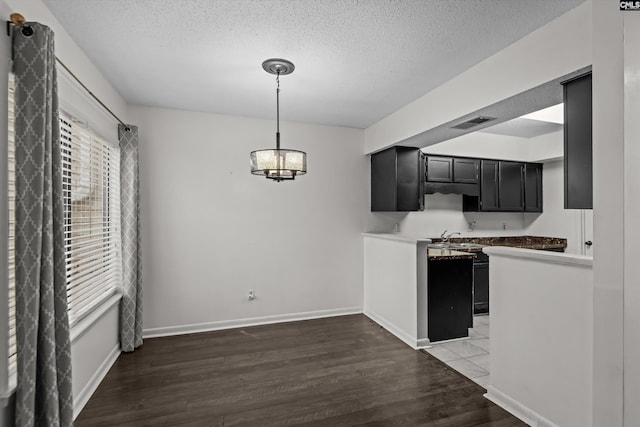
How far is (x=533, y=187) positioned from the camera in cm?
524

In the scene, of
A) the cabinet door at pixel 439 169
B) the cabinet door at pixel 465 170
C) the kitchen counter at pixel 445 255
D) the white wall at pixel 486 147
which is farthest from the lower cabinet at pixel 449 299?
the white wall at pixel 486 147

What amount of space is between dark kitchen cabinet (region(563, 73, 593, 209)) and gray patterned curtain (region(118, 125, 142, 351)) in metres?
3.73

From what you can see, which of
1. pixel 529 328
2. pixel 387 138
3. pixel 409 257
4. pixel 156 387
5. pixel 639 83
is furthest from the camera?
pixel 387 138

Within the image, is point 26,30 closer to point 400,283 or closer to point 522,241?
point 400,283

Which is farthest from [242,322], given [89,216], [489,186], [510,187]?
[510,187]

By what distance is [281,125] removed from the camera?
419cm

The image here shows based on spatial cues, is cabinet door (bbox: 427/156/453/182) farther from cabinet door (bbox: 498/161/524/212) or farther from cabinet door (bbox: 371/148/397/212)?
cabinet door (bbox: 498/161/524/212)

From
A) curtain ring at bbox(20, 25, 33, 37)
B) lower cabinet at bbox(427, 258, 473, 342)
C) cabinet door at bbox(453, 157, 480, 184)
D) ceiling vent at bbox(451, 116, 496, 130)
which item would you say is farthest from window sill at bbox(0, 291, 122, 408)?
cabinet door at bbox(453, 157, 480, 184)

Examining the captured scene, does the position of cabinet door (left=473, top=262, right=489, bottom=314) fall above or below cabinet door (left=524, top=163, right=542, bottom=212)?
below

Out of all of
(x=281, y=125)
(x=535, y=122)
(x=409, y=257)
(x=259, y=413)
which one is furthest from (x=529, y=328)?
(x=281, y=125)

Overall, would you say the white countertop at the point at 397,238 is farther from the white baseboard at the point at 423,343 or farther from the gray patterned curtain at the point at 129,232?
the gray patterned curtain at the point at 129,232

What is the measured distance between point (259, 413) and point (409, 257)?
2095 mm

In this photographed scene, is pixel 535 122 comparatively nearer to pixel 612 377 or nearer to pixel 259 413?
pixel 612 377

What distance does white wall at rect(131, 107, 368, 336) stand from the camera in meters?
3.72
